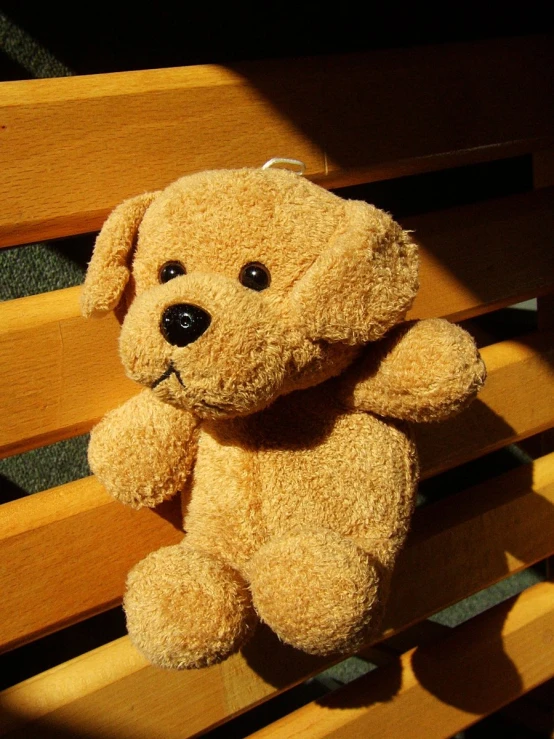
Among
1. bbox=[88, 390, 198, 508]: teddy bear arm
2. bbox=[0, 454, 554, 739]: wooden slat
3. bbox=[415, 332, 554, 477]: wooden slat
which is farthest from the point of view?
bbox=[415, 332, 554, 477]: wooden slat

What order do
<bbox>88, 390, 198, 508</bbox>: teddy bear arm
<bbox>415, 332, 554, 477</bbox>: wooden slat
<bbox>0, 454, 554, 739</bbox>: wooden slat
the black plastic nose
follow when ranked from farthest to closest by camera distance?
1. <bbox>415, 332, 554, 477</bbox>: wooden slat
2. <bbox>0, 454, 554, 739</bbox>: wooden slat
3. <bbox>88, 390, 198, 508</bbox>: teddy bear arm
4. the black plastic nose

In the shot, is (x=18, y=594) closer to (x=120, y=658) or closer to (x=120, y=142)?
(x=120, y=658)

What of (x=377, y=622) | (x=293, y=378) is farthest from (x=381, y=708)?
(x=293, y=378)


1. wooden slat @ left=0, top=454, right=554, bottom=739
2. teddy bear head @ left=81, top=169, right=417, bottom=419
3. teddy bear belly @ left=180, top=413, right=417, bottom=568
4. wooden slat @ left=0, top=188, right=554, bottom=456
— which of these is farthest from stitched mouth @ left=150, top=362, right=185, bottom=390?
wooden slat @ left=0, top=454, right=554, bottom=739

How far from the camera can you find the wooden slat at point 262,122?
0.60 meters

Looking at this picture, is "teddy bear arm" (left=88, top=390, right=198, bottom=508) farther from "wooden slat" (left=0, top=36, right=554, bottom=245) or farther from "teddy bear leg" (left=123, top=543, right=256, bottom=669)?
"wooden slat" (left=0, top=36, right=554, bottom=245)

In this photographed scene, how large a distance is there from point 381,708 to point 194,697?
257 mm

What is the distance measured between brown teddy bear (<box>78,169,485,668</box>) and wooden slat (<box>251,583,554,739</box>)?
1.27 ft

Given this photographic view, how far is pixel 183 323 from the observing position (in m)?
0.43

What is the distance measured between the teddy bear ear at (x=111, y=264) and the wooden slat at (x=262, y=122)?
130mm

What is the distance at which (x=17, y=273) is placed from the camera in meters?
0.86

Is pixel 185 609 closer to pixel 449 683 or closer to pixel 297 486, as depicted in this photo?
pixel 297 486

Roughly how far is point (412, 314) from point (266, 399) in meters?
0.37

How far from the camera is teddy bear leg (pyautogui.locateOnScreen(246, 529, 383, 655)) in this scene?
47 centimetres
